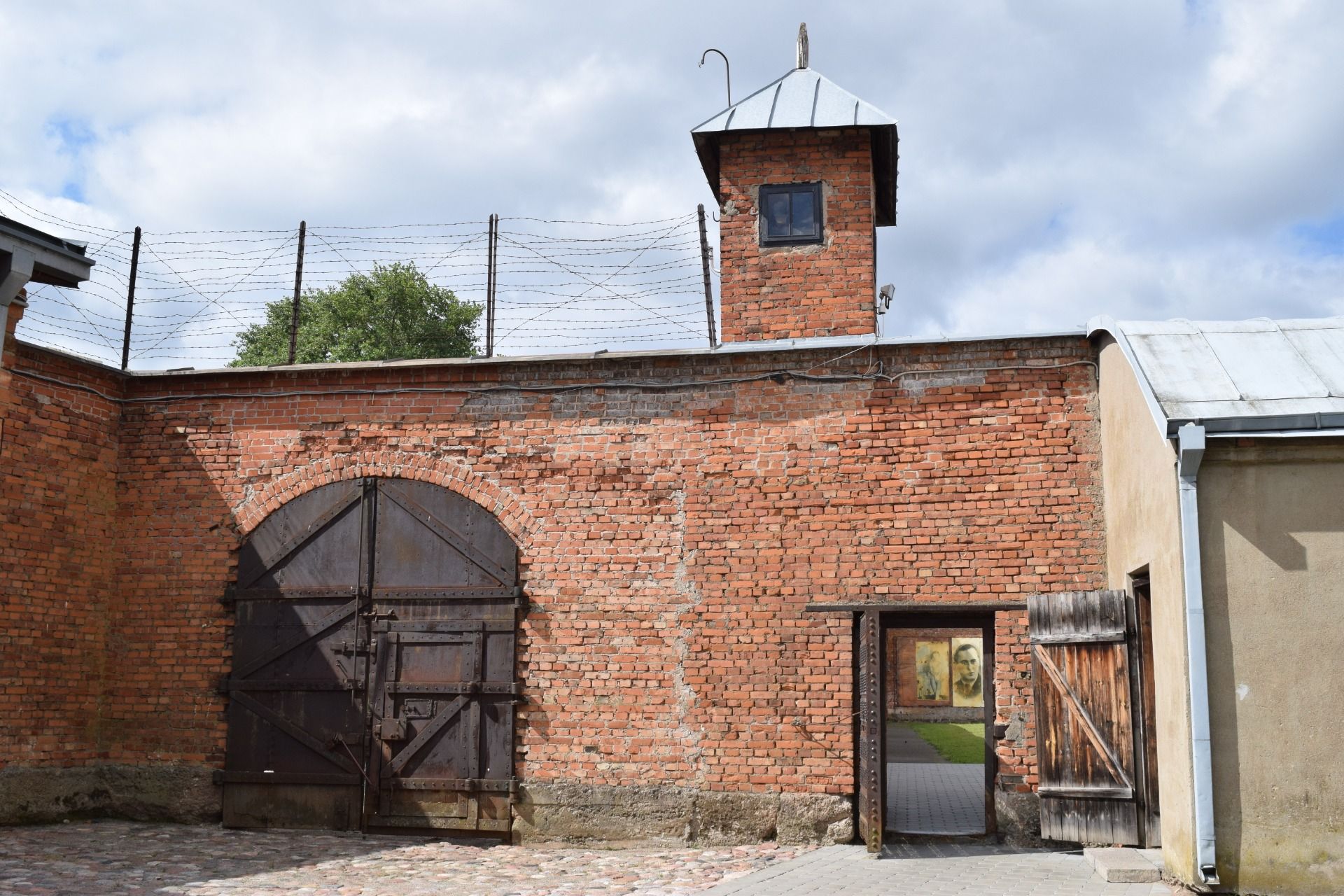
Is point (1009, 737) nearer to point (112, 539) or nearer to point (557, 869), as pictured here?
point (557, 869)

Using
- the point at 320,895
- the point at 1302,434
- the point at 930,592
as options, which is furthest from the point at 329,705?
the point at 1302,434

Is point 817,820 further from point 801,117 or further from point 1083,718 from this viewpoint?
point 801,117

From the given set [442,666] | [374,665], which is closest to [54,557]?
[374,665]

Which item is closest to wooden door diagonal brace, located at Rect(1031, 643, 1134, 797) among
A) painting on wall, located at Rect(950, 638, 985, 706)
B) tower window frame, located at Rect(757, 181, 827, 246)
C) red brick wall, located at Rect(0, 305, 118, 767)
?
tower window frame, located at Rect(757, 181, 827, 246)

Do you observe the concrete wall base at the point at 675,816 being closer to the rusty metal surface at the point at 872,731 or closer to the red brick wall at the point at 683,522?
the red brick wall at the point at 683,522

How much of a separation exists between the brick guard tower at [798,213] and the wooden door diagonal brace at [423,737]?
16.7ft

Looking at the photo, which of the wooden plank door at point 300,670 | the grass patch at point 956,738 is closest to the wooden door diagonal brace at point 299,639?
the wooden plank door at point 300,670

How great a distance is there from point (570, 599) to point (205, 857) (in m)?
3.54

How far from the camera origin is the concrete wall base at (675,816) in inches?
402

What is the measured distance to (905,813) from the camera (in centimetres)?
1298

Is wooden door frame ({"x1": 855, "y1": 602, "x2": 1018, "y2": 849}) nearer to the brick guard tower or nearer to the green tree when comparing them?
the brick guard tower

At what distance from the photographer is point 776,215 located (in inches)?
547

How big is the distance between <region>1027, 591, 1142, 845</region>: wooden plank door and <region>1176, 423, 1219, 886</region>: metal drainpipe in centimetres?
163

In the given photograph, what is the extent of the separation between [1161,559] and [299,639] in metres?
7.42
